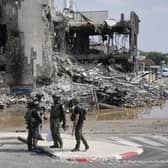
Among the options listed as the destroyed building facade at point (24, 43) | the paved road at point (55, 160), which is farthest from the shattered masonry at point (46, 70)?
the paved road at point (55, 160)

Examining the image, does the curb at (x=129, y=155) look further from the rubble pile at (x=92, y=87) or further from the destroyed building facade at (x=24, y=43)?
the destroyed building facade at (x=24, y=43)

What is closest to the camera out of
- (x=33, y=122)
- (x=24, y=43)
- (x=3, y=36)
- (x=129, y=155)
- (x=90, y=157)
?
(x=90, y=157)

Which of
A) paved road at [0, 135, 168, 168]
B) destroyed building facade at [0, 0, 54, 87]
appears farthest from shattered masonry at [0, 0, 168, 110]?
paved road at [0, 135, 168, 168]

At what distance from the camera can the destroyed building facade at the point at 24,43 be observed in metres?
50.1

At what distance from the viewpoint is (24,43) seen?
50.4m

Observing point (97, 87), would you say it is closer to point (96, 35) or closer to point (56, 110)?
point (96, 35)

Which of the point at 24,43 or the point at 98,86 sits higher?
the point at 24,43

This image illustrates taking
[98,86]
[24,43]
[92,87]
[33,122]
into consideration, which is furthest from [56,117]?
[98,86]

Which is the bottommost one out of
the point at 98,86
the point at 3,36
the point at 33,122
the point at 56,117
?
the point at 33,122

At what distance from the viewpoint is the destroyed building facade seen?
164 ft

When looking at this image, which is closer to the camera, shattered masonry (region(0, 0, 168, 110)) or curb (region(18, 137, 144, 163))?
curb (region(18, 137, 144, 163))

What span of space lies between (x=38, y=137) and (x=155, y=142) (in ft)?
15.5

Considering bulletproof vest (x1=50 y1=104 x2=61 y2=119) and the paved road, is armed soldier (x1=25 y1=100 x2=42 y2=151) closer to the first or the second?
the paved road

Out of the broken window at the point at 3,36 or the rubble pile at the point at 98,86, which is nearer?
the rubble pile at the point at 98,86
